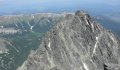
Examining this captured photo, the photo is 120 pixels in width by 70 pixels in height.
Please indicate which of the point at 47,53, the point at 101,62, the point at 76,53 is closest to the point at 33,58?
the point at 47,53

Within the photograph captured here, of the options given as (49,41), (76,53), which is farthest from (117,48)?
(49,41)

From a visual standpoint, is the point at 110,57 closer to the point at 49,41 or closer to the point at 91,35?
the point at 91,35

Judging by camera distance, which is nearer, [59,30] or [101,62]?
[101,62]

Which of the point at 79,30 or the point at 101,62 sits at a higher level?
the point at 79,30

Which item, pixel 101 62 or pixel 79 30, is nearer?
pixel 101 62

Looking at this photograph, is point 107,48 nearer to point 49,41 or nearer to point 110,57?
point 110,57
